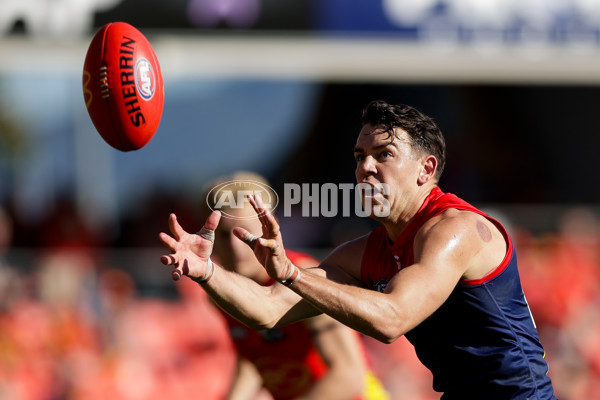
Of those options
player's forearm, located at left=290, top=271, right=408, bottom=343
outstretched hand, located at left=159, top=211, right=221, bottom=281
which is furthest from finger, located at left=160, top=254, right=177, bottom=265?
player's forearm, located at left=290, top=271, right=408, bottom=343

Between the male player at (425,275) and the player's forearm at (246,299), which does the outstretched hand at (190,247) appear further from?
the player's forearm at (246,299)

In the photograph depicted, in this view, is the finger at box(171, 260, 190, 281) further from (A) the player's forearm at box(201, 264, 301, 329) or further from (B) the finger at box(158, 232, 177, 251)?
(A) the player's forearm at box(201, 264, 301, 329)

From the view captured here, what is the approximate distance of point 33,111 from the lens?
14.6m

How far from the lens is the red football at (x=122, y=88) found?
436 cm

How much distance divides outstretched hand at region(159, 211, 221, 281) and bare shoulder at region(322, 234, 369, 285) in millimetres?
763

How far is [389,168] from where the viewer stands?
13.1 feet

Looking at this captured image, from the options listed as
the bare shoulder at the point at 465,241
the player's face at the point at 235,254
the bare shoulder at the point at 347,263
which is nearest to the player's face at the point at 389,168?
the bare shoulder at the point at 465,241

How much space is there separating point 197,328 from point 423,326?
4.48m

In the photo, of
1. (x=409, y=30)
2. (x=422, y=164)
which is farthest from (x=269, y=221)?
(x=409, y=30)

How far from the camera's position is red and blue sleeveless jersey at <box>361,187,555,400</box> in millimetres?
3902

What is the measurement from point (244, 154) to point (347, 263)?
10.7m

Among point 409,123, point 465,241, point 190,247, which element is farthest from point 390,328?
point 409,123

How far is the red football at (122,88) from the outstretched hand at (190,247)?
79 cm

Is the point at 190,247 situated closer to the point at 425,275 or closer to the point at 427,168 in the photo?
the point at 425,275
